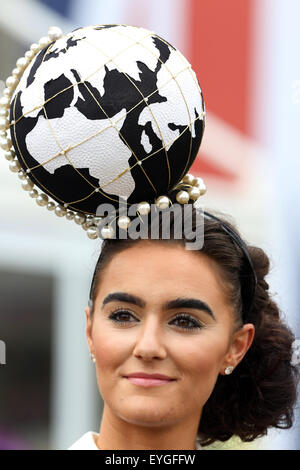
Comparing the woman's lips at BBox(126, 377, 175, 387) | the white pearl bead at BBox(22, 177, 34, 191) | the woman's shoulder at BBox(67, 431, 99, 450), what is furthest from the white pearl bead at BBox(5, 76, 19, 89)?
the woman's shoulder at BBox(67, 431, 99, 450)

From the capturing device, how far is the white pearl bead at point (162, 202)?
1674 millimetres

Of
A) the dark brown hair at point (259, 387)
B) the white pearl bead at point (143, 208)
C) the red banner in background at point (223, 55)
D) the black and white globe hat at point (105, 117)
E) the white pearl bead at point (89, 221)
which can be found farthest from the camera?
the red banner in background at point (223, 55)

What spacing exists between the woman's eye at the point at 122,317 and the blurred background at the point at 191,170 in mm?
1781

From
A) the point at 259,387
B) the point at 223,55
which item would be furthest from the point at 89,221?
the point at 223,55

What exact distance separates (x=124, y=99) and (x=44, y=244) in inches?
110

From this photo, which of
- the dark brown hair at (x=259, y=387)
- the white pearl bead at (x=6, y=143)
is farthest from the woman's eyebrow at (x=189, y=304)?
the white pearl bead at (x=6, y=143)

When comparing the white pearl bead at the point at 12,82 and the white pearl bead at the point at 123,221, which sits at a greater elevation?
the white pearl bead at the point at 12,82

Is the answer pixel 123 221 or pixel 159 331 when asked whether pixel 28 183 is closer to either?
pixel 123 221

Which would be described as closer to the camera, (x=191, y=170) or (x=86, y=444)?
(x=86, y=444)

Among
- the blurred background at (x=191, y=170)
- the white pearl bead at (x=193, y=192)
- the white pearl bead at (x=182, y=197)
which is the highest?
the blurred background at (x=191, y=170)

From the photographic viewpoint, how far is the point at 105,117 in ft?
5.06

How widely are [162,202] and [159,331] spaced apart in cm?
29

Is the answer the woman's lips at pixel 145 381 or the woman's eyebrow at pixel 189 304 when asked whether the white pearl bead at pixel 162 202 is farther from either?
the woman's lips at pixel 145 381
